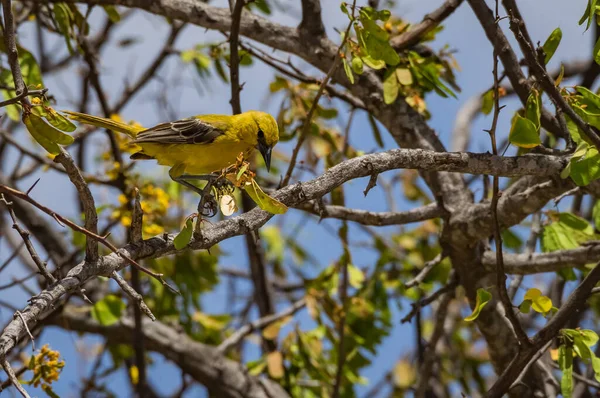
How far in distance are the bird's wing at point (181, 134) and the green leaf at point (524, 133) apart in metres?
1.87

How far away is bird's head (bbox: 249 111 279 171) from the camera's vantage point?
14.8 feet

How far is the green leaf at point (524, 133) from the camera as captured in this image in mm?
3129

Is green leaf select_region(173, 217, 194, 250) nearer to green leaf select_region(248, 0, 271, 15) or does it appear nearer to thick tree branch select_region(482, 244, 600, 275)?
thick tree branch select_region(482, 244, 600, 275)

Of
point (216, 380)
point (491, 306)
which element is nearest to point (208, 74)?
Answer: point (216, 380)

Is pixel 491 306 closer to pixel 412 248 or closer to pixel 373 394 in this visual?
pixel 412 248

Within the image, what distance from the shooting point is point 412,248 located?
711cm

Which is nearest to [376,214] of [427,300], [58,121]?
[427,300]

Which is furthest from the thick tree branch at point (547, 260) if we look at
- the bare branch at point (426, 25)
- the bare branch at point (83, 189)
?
the bare branch at point (83, 189)

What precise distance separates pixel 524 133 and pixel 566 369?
3.50 ft

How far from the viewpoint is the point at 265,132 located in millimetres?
4547

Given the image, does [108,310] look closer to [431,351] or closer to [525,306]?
[431,351]

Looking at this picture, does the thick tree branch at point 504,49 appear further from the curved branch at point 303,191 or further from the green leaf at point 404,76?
the curved branch at point 303,191

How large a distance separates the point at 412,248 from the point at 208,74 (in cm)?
252

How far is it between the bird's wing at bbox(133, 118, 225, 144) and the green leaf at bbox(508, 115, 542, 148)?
187cm
